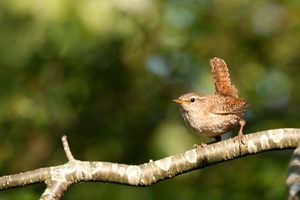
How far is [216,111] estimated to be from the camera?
526 cm

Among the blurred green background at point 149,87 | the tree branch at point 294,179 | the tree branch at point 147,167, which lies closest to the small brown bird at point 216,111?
the tree branch at point 147,167

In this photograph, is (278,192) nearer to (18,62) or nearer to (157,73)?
(157,73)

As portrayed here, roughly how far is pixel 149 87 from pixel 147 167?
5463mm

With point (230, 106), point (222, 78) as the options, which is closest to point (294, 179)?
point (230, 106)

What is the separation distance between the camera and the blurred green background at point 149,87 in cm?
801

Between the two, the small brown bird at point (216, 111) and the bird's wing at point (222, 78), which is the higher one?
the bird's wing at point (222, 78)

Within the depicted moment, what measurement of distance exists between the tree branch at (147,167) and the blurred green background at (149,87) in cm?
377

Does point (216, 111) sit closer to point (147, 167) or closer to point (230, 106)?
point (230, 106)

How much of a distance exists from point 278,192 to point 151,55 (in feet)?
9.15

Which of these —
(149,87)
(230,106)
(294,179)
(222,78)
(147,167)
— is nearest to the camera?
(294,179)

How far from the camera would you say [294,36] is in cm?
930

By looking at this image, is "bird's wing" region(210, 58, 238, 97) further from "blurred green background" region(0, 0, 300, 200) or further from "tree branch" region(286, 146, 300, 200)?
"tree branch" region(286, 146, 300, 200)

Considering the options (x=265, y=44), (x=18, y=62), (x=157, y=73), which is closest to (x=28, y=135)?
(x=18, y=62)

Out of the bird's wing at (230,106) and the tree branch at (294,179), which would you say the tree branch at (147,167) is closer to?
the tree branch at (294,179)
